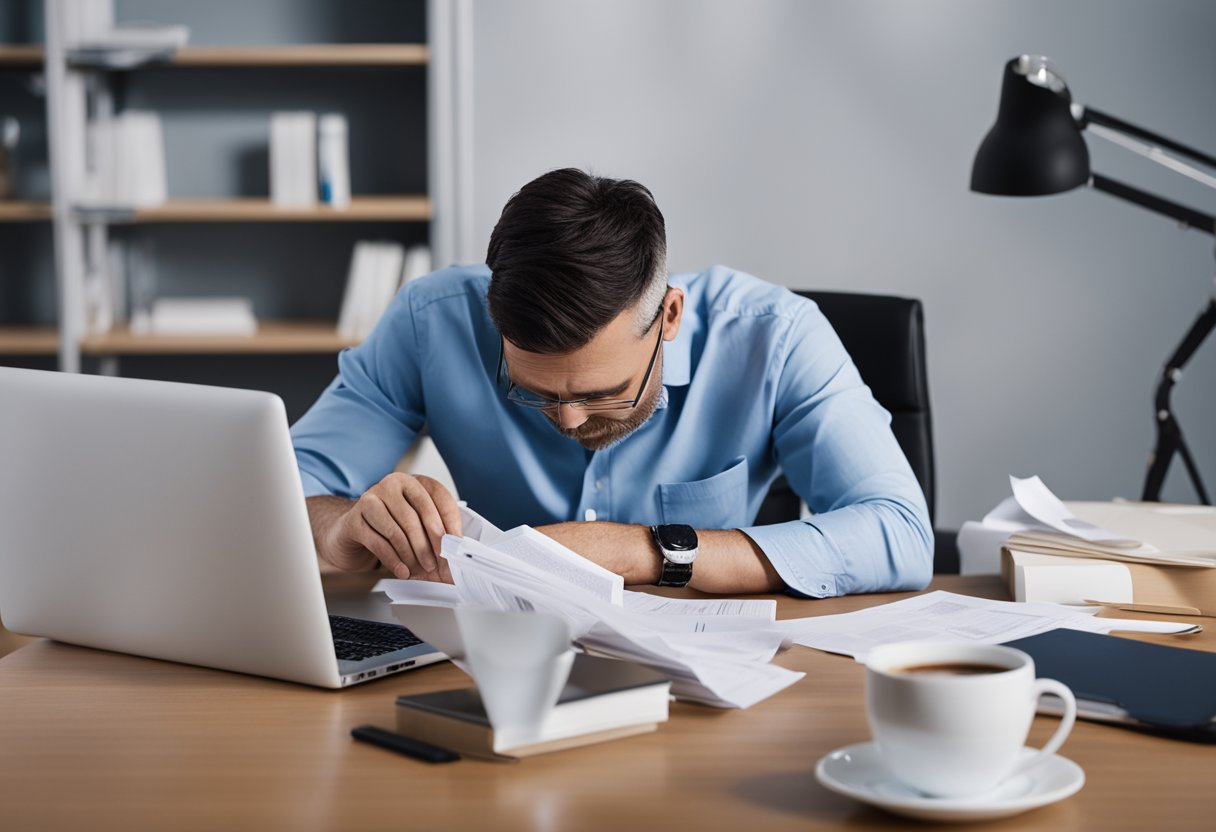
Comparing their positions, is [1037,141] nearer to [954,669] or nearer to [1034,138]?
[1034,138]

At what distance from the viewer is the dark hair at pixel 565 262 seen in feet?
4.61

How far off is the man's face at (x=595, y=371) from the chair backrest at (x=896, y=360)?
545mm

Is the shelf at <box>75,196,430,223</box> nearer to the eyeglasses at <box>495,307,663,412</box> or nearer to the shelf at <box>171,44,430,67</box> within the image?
the shelf at <box>171,44,430,67</box>

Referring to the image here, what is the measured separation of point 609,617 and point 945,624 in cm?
37

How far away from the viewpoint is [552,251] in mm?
1405

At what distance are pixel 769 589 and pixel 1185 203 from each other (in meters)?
2.41

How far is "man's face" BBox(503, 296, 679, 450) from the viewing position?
1.47 metres

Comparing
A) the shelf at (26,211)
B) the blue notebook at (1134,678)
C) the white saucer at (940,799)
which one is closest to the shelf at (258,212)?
the shelf at (26,211)

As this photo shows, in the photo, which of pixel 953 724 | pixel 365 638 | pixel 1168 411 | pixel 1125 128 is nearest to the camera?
pixel 953 724

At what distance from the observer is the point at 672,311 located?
160 centimetres

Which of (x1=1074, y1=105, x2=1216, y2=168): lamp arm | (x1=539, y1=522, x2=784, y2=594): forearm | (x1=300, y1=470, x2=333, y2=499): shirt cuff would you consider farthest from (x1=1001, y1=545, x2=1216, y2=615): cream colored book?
(x1=1074, y1=105, x2=1216, y2=168): lamp arm

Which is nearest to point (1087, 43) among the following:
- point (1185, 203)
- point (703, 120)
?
point (1185, 203)

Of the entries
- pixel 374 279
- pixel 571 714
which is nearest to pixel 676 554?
pixel 571 714

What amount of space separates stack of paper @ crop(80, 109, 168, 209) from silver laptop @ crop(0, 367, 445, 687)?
2.23 metres
